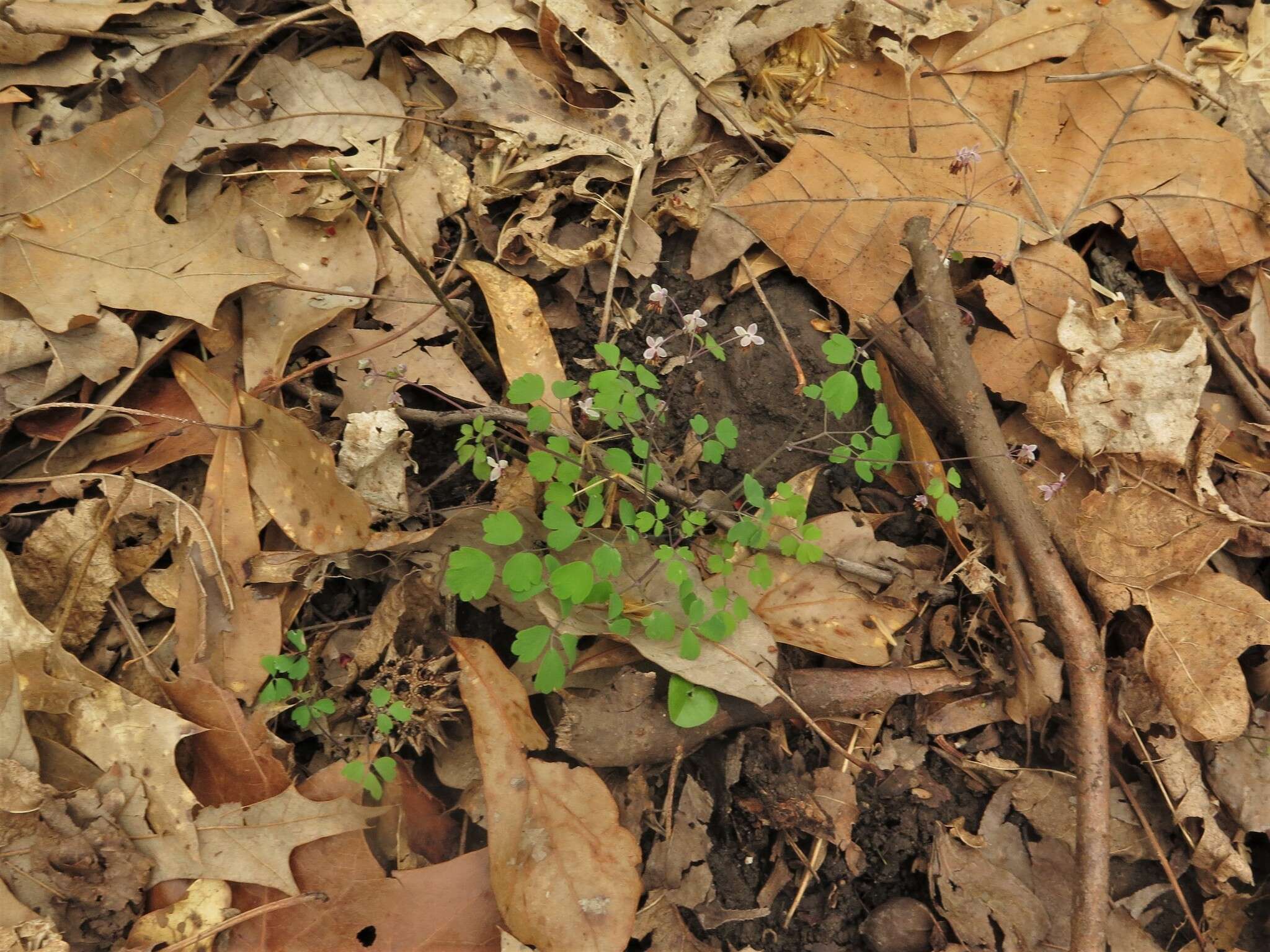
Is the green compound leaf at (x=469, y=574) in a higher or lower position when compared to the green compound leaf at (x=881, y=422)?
lower

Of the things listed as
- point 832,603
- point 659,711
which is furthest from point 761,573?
point 659,711

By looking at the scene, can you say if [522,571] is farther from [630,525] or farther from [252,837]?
[252,837]

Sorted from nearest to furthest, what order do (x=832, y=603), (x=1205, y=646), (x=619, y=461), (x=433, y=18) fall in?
1. (x=619, y=461)
2. (x=1205, y=646)
3. (x=832, y=603)
4. (x=433, y=18)

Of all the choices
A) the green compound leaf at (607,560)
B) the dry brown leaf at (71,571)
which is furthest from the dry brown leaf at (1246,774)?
the dry brown leaf at (71,571)

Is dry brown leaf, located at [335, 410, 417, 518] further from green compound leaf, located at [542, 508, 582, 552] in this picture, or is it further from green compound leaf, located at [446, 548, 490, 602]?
green compound leaf, located at [542, 508, 582, 552]

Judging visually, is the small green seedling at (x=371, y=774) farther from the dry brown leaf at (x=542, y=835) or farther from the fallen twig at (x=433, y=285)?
the fallen twig at (x=433, y=285)

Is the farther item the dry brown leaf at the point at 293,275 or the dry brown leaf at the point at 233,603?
the dry brown leaf at the point at 293,275

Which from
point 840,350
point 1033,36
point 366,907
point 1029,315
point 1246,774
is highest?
point 1033,36
